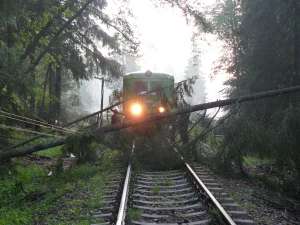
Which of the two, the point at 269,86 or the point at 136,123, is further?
the point at 269,86

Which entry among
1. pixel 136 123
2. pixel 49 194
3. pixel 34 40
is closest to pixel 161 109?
pixel 136 123

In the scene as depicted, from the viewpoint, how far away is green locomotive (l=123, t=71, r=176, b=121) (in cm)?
1474

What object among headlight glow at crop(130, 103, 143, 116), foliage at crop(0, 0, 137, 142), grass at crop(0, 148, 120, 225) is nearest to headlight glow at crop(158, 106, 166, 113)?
headlight glow at crop(130, 103, 143, 116)

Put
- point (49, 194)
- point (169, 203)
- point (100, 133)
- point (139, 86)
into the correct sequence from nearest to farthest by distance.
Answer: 1. point (169, 203)
2. point (49, 194)
3. point (100, 133)
4. point (139, 86)

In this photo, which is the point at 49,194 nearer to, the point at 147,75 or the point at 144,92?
the point at 144,92

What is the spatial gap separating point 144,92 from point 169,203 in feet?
29.2

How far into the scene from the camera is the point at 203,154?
12.4 m

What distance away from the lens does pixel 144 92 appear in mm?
14930

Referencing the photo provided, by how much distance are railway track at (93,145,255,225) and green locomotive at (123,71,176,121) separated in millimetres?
6202

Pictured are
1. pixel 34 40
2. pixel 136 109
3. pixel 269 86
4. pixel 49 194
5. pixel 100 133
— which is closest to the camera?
pixel 49 194

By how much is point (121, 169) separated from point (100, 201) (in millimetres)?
3544

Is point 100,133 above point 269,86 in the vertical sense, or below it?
below

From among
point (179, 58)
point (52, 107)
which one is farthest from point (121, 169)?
point (179, 58)

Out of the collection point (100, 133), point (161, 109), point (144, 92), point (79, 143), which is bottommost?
point (79, 143)
